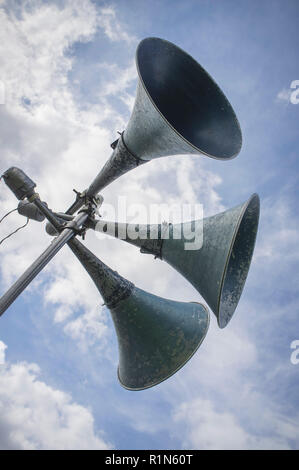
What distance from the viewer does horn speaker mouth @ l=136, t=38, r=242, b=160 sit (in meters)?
4.15

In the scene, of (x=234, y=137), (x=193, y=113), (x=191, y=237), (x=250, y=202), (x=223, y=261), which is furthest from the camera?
(x=193, y=113)

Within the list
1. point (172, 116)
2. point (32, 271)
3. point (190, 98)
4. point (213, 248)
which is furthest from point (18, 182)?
point (190, 98)

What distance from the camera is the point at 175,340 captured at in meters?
3.52

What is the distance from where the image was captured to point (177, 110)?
186 inches

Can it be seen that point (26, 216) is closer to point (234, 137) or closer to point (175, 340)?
point (175, 340)

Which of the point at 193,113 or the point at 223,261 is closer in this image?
the point at 223,261

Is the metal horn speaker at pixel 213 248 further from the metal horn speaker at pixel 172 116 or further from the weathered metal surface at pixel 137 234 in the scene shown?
the metal horn speaker at pixel 172 116

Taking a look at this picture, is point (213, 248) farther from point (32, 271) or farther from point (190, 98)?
point (190, 98)

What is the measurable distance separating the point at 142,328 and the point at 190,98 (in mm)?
3449

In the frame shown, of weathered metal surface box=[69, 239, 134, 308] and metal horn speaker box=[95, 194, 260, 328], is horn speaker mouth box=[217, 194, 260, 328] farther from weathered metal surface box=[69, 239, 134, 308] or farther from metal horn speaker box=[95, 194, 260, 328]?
weathered metal surface box=[69, 239, 134, 308]

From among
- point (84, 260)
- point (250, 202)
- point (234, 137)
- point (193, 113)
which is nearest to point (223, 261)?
point (250, 202)

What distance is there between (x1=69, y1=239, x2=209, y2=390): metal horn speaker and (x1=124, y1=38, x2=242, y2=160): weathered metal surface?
1.75 meters

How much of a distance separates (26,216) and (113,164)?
1.39m

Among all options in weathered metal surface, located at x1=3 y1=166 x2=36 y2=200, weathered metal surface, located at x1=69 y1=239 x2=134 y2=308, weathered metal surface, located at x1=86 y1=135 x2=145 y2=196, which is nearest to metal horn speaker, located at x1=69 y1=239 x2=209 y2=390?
weathered metal surface, located at x1=69 y1=239 x2=134 y2=308
